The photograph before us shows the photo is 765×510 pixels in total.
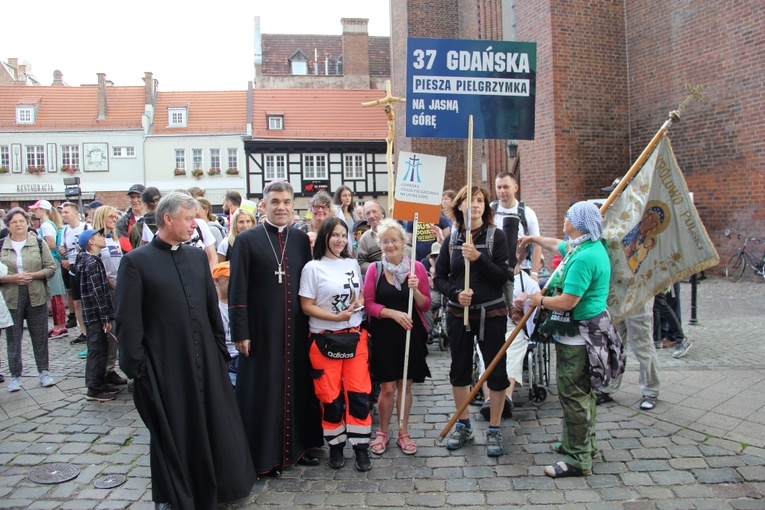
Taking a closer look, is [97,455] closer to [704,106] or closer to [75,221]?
[75,221]

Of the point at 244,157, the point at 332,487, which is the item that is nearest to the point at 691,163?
the point at 332,487

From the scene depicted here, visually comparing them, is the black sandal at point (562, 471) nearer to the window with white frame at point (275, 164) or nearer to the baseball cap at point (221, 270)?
the baseball cap at point (221, 270)

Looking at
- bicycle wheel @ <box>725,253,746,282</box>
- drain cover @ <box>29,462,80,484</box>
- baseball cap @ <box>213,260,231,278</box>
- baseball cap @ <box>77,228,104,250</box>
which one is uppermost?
baseball cap @ <box>77,228,104,250</box>

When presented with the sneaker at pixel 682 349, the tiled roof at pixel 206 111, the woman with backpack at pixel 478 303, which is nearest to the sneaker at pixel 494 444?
the woman with backpack at pixel 478 303

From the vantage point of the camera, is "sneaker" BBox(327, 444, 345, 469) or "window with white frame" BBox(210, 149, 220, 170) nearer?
"sneaker" BBox(327, 444, 345, 469)

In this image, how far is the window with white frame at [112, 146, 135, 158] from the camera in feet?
125

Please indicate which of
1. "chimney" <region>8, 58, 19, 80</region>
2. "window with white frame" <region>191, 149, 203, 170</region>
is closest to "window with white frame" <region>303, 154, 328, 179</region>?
"window with white frame" <region>191, 149, 203, 170</region>

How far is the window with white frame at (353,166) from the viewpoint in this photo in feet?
125

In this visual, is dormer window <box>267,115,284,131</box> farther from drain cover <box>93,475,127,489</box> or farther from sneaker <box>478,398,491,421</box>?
drain cover <box>93,475,127,489</box>

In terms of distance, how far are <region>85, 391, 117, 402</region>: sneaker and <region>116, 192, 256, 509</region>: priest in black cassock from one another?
2824mm

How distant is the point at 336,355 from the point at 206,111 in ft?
124

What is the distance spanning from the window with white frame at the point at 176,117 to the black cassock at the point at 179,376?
123 feet

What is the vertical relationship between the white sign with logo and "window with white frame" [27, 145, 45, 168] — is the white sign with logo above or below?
below

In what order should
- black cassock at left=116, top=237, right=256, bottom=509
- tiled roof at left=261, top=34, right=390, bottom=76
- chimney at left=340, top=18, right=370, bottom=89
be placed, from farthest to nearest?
tiled roof at left=261, top=34, right=390, bottom=76 → chimney at left=340, top=18, right=370, bottom=89 → black cassock at left=116, top=237, right=256, bottom=509
